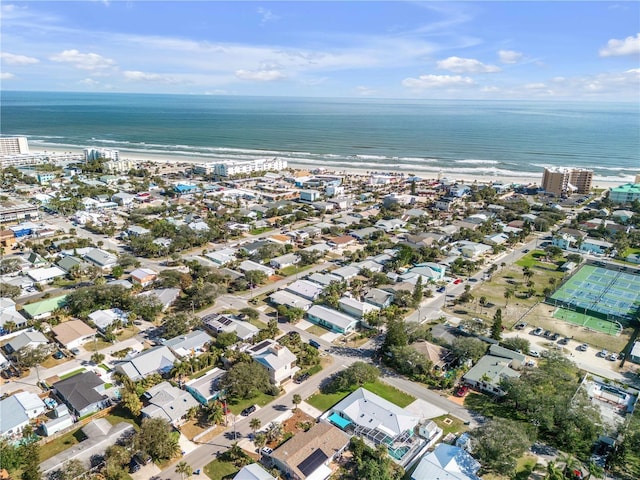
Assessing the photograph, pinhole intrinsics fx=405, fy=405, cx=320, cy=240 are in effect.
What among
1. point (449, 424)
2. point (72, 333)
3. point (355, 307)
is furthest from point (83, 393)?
point (449, 424)

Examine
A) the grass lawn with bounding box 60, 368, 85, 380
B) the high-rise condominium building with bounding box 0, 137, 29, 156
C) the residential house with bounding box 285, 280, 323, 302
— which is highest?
the high-rise condominium building with bounding box 0, 137, 29, 156

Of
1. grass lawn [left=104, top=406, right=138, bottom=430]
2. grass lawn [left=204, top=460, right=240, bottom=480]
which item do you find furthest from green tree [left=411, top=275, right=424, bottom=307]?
grass lawn [left=104, top=406, right=138, bottom=430]

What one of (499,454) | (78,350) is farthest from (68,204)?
(499,454)

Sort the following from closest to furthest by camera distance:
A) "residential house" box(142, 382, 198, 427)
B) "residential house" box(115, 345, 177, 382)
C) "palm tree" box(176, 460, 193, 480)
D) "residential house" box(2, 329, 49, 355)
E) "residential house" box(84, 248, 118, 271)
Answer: "palm tree" box(176, 460, 193, 480)
"residential house" box(142, 382, 198, 427)
"residential house" box(115, 345, 177, 382)
"residential house" box(2, 329, 49, 355)
"residential house" box(84, 248, 118, 271)

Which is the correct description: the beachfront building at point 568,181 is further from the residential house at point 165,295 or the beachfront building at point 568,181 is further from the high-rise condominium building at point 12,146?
the high-rise condominium building at point 12,146

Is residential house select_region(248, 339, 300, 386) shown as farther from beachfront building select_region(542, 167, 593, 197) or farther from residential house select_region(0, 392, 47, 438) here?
beachfront building select_region(542, 167, 593, 197)

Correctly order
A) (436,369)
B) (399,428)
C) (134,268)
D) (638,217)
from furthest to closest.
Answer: (638,217), (134,268), (436,369), (399,428)

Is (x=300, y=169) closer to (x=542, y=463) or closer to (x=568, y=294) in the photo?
(x=568, y=294)

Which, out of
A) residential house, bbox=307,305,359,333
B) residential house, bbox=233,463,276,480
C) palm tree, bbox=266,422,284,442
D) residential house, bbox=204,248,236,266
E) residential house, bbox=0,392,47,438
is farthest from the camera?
residential house, bbox=204,248,236,266
